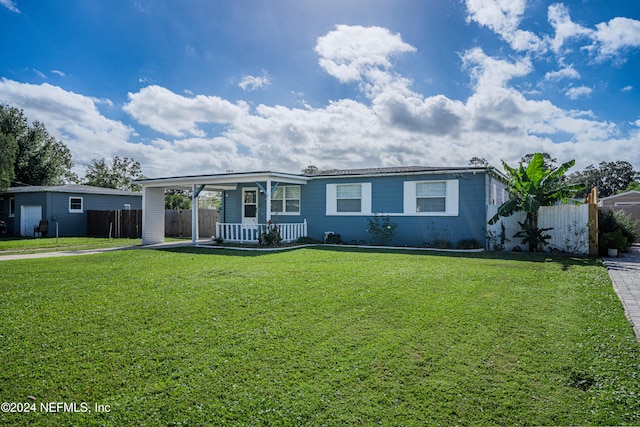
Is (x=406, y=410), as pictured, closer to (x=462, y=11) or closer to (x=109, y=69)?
(x=462, y=11)

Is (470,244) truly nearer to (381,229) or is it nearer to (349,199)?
(381,229)

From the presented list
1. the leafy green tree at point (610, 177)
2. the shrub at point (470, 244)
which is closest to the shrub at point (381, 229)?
the shrub at point (470, 244)

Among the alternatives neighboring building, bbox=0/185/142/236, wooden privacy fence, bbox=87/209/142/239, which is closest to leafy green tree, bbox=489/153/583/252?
wooden privacy fence, bbox=87/209/142/239

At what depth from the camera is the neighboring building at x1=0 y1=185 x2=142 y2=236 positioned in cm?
2249

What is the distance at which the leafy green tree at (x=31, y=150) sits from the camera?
31.3m

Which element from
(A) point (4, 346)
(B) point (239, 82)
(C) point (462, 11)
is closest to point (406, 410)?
(A) point (4, 346)

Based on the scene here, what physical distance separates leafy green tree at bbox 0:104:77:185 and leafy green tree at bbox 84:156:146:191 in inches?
437

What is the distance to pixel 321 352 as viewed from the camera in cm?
384

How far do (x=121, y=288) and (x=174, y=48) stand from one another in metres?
11.1

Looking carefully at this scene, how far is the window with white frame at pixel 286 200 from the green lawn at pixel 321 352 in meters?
10.2

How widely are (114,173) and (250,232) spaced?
37522 millimetres

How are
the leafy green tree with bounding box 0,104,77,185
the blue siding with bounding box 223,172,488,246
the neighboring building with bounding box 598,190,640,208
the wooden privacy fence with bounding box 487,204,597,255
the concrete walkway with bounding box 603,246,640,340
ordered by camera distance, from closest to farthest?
the concrete walkway with bounding box 603,246,640,340
the wooden privacy fence with bounding box 487,204,597,255
the blue siding with bounding box 223,172,488,246
the neighboring building with bounding box 598,190,640,208
the leafy green tree with bounding box 0,104,77,185

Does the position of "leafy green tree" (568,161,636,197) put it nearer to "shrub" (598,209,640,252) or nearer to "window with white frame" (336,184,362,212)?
"shrub" (598,209,640,252)

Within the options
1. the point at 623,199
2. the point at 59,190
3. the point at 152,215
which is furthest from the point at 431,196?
the point at 623,199
